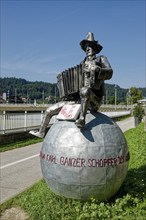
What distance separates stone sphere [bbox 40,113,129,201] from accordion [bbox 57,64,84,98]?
2.07ft

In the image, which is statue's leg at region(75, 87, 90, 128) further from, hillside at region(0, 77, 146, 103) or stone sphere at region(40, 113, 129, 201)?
hillside at region(0, 77, 146, 103)

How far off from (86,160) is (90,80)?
1378 millimetres

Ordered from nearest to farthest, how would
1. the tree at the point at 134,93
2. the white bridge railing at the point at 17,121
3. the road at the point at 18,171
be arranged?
the road at the point at 18,171
the white bridge railing at the point at 17,121
the tree at the point at 134,93

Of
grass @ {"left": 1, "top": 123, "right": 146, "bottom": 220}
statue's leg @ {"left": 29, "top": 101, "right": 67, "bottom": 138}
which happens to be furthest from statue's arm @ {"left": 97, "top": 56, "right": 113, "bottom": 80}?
grass @ {"left": 1, "top": 123, "right": 146, "bottom": 220}

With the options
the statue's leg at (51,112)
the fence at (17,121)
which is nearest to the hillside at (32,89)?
the fence at (17,121)

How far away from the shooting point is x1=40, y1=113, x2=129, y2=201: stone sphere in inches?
206

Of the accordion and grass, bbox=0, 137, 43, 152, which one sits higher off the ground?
the accordion

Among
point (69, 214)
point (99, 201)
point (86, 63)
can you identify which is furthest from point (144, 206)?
point (86, 63)

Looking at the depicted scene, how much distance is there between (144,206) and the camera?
18.0 ft

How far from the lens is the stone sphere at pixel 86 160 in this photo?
206 inches

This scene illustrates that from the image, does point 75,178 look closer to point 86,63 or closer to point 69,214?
point 69,214

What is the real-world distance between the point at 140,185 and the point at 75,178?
1755mm

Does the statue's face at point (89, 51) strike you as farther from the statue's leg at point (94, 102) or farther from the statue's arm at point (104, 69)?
the statue's leg at point (94, 102)

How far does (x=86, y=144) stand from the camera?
5.27 metres
